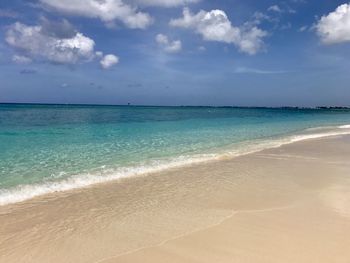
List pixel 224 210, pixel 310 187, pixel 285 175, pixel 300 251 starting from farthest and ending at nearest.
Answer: pixel 285 175, pixel 310 187, pixel 224 210, pixel 300 251

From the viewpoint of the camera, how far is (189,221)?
543 centimetres

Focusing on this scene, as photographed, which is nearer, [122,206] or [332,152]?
[122,206]

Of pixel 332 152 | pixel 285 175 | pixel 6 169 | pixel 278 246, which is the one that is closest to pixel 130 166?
pixel 6 169

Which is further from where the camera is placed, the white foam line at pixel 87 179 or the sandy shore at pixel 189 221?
the white foam line at pixel 87 179

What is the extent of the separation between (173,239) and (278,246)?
4.74 ft

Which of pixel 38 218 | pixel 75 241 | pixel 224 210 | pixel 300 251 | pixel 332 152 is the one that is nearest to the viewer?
pixel 300 251

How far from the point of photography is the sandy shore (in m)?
4.26

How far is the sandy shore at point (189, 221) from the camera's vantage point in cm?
426

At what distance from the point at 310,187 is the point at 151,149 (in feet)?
25.4

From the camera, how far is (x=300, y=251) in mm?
4266

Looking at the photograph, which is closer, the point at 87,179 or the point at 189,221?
the point at 189,221

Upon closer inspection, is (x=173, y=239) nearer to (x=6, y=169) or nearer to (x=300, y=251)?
(x=300, y=251)

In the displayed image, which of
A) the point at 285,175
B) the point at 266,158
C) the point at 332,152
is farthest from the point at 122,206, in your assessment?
the point at 332,152

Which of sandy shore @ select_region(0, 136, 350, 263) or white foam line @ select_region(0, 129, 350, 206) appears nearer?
sandy shore @ select_region(0, 136, 350, 263)
